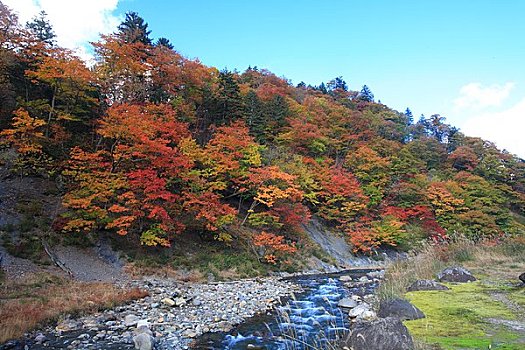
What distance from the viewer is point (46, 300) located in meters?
9.46

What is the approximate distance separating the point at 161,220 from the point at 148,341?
29.8 ft

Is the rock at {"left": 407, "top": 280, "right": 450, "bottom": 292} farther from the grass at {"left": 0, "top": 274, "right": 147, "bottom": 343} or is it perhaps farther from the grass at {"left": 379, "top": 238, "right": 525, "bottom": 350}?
the grass at {"left": 0, "top": 274, "right": 147, "bottom": 343}

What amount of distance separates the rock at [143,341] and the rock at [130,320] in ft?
4.02

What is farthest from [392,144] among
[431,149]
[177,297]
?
[177,297]

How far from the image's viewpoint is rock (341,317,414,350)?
3602mm

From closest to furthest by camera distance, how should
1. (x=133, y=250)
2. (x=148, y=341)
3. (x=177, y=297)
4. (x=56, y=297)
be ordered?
(x=148, y=341) → (x=56, y=297) → (x=177, y=297) → (x=133, y=250)

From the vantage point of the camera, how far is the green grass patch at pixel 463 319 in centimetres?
348

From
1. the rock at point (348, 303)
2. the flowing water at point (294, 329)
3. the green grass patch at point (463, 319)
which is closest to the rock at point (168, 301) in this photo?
the flowing water at point (294, 329)

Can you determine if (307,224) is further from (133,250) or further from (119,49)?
(119,49)

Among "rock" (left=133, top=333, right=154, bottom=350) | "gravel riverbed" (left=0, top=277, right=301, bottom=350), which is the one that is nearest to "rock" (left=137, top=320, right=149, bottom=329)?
"gravel riverbed" (left=0, top=277, right=301, bottom=350)

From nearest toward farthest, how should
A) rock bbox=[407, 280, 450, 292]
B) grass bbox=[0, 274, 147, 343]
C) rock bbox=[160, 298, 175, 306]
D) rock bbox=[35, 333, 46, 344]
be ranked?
1. rock bbox=[407, 280, 450, 292]
2. rock bbox=[35, 333, 46, 344]
3. grass bbox=[0, 274, 147, 343]
4. rock bbox=[160, 298, 175, 306]

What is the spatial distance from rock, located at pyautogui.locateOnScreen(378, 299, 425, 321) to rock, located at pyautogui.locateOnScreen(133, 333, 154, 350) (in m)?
5.11

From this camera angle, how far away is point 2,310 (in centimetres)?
829

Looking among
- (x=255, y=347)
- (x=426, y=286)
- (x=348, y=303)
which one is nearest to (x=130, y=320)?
(x=255, y=347)
